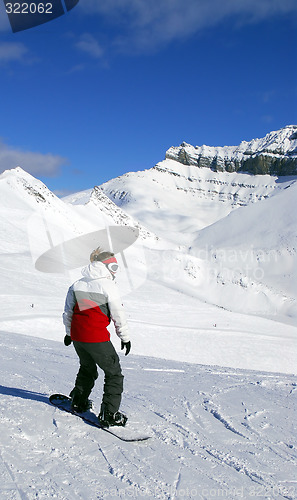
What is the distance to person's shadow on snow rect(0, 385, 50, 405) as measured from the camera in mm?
4676

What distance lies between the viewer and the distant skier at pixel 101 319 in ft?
13.0

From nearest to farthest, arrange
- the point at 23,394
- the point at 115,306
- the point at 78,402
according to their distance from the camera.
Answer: the point at 115,306
the point at 78,402
the point at 23,394

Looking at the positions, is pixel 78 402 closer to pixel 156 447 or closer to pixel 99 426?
pixel 99 426

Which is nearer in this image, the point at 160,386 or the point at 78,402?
the point at 78,402

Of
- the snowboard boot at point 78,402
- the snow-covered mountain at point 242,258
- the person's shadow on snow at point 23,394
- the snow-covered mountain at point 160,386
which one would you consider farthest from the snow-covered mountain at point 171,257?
the snowboard boot at point 78,402

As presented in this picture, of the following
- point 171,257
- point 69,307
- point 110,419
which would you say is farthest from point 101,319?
point 171,257

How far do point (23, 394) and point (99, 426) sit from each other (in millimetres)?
1355

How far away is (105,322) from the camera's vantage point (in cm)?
403

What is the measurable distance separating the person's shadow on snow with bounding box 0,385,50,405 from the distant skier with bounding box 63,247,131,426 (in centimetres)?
106

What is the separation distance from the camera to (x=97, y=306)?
13.1 ft

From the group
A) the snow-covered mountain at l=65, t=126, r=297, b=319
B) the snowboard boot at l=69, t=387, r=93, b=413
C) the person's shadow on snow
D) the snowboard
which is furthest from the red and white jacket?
the snow-covered mountain at l=65, t=126, r=297, b=319

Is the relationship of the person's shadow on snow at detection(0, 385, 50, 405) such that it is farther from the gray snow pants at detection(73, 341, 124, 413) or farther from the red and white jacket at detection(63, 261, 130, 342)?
the red and white jacket at detection(63, 261, 130, 342)

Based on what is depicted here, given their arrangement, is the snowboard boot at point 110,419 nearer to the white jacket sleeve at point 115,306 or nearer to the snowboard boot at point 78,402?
the snowboard boot at point 78,402

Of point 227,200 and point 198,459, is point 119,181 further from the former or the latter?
point 198,459
